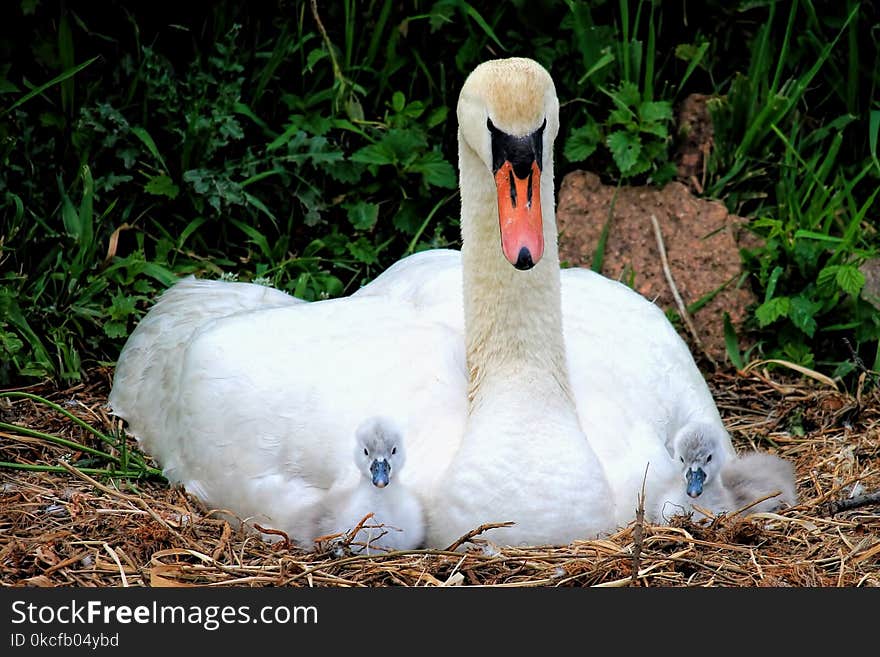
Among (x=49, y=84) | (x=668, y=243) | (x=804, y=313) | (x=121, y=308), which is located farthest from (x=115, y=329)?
(x=804, y=313)

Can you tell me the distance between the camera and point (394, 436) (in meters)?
4.98

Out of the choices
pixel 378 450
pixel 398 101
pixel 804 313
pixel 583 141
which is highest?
pixel 398 101

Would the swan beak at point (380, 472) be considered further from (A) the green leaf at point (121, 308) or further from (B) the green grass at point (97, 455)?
(A) the green leaf at point (121, 308)

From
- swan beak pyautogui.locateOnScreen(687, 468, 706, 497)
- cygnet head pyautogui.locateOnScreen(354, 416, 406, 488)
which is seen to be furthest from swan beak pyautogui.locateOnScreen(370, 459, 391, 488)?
swan beak pyautogui.locateOnScreen(687, 468, 706, 497)

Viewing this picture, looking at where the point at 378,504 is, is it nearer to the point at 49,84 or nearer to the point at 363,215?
the point at 363,215

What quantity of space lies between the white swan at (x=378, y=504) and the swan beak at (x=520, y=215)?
819 millimetres

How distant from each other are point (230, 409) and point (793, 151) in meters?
3.45

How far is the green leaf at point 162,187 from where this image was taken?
283 inches

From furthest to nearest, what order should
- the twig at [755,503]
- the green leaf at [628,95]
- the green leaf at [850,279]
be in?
the green leaf at [628,95] → the green leaf at [850,279] → the twig at [755,503]

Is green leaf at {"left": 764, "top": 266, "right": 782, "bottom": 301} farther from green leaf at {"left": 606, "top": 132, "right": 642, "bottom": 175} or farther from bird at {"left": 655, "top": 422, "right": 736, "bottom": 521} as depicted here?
bird at {"left": 655, "top": 422, "right": 736, "bottom": 521}

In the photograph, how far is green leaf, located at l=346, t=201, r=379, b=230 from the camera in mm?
7441

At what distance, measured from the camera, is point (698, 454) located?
520cm

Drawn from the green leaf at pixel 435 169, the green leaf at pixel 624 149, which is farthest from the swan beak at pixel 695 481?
the green leaf at pixel 435 169

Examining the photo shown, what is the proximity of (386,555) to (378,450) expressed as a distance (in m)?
0.35
